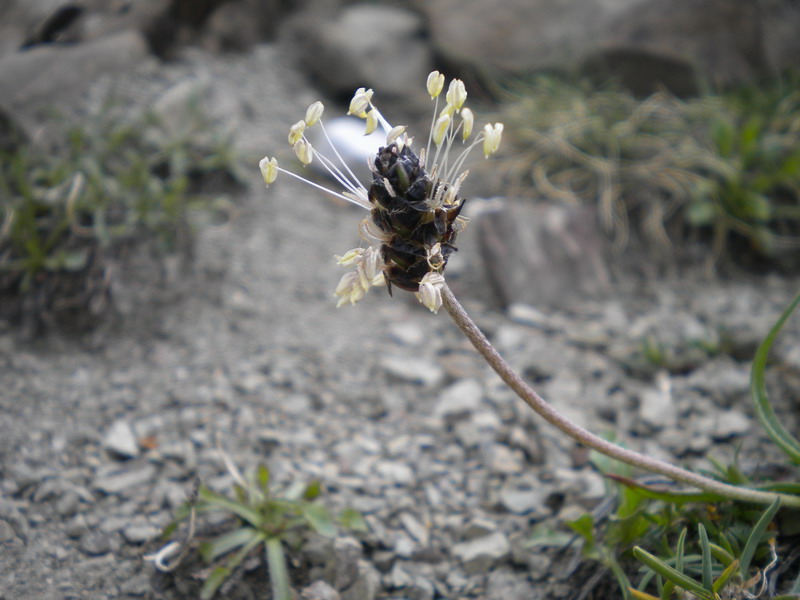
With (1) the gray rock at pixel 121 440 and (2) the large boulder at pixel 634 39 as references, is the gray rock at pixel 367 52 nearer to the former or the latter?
(2) the large boulder at pixel 634 39

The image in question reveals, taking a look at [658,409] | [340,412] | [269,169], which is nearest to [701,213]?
Result: [658,409]

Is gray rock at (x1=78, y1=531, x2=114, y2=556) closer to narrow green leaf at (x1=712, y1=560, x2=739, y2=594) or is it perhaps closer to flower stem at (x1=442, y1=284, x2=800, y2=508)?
flower stem at (x1=442, y1=284, x2=800, y2=508)

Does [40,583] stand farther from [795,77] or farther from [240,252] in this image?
[795,77]

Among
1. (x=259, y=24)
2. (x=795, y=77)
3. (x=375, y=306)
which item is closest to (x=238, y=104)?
(x=259, y=24)

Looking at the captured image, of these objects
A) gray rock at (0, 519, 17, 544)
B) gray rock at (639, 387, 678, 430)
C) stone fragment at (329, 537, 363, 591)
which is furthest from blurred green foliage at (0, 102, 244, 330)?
gray rock at (639, 387, 678, 430)

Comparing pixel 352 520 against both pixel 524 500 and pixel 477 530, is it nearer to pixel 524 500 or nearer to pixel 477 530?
pixel 477 530

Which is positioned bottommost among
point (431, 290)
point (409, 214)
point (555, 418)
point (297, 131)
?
point (555, 418)
